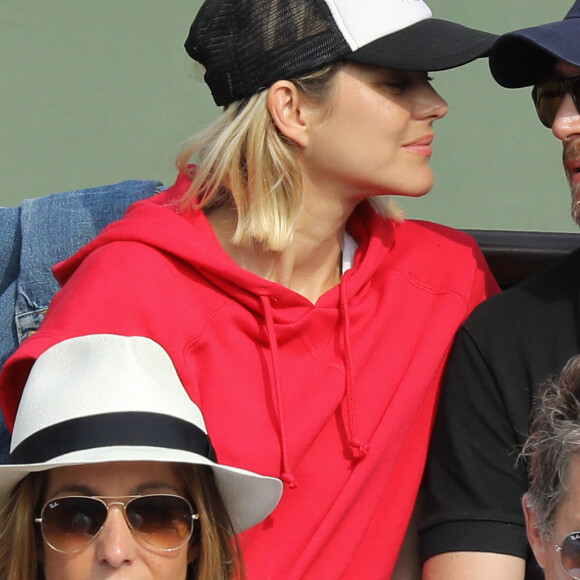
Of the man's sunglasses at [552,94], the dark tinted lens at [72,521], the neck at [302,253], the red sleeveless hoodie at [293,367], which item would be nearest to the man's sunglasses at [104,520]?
the dark tinted lens at [72,521]

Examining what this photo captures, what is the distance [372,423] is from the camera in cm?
261

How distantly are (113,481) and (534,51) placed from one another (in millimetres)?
1240

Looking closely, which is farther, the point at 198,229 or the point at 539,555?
the point at 198,229

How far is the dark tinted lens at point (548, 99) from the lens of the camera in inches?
104

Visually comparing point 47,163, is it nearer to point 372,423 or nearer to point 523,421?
point 372,423

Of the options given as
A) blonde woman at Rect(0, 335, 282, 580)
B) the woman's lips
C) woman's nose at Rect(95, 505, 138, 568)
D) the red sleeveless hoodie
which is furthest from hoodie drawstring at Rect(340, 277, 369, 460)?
woman's nose at Rect(95, 505, 138, 568)

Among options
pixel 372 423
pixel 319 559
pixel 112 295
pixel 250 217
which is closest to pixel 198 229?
pixel 250 217

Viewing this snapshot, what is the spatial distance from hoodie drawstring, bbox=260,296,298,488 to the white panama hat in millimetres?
320

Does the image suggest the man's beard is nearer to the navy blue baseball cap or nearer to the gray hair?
the navy blue baseball cap

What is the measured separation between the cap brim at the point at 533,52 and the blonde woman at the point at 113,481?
98 cm

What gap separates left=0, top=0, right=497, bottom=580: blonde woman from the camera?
8.29ft

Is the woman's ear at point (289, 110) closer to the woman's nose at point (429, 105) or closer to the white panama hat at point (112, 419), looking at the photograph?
the woman's nose at point (429, 105)

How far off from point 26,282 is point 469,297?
95cm

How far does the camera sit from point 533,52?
2633 mm
